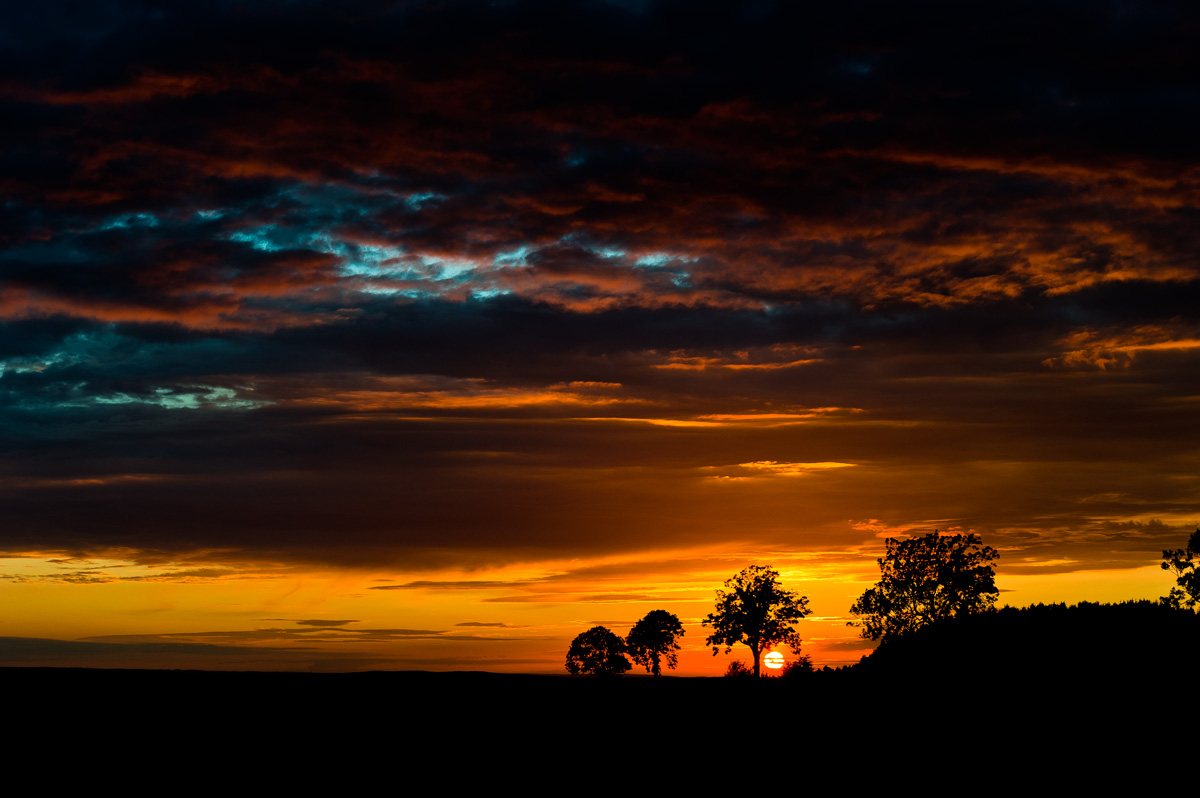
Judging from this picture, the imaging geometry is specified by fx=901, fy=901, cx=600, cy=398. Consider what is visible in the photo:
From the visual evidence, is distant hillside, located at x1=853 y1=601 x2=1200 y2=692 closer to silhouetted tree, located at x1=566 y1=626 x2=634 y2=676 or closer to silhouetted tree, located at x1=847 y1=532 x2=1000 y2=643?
silhouetted tree, located at x1=847 y1=532 x2=1000 y2=643

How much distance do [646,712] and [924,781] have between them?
13203 millimetres

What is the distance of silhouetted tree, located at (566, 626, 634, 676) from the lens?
12519 centimetres

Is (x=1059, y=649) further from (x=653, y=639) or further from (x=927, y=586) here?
(x=653, y=639)

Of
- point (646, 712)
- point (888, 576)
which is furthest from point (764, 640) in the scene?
point (646, 712)

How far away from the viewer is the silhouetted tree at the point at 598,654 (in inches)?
4929

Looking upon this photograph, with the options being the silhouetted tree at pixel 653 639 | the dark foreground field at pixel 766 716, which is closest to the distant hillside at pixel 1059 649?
the dark foreground field at pixel 766 716

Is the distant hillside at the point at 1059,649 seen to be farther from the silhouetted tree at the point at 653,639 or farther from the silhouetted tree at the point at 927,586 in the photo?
the silhouetted tree at the point at 653,639

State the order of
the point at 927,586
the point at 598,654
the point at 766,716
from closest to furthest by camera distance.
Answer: the point at 766,716 < the point at 927,586 < the point at 598,654

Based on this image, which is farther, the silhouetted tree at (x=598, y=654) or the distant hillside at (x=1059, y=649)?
the silhouetted tree at (x=598, y=654)

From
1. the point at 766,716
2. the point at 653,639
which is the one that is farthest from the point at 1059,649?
the point at 653,639

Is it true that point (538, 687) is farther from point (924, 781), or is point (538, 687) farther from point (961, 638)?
point (924, 781)

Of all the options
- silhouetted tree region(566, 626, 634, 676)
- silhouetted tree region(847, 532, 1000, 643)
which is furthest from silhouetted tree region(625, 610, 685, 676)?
silhouetted tree region(847, 532, 1000, 643)

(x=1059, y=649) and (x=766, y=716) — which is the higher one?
(x=1059, y=649)

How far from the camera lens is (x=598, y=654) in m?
126
